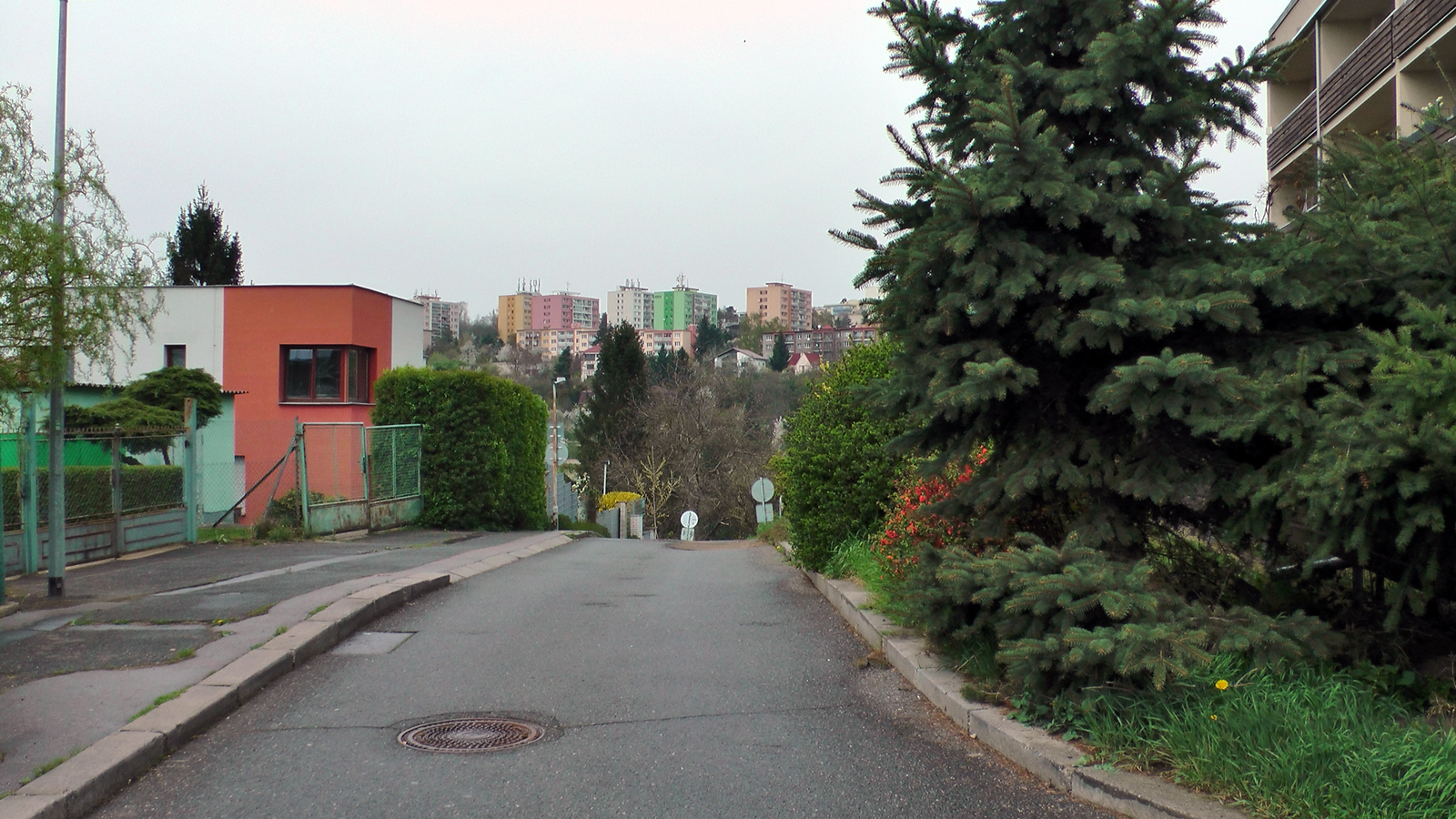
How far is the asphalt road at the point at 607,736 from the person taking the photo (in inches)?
177

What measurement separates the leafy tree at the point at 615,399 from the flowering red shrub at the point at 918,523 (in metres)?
45.9

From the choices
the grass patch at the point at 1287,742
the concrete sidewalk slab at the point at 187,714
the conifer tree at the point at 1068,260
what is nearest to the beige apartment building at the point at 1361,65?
the conifer tree at the point at 1068,260

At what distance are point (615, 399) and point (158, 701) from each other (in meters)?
50.0

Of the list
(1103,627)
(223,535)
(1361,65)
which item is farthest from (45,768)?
(1361,65)

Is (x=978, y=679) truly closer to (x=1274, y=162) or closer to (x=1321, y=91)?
(x=1321, y=91)

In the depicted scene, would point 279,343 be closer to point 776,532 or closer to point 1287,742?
point 776,532

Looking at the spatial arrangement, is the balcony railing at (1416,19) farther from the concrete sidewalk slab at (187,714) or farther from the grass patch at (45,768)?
the grass patch at (45,768)

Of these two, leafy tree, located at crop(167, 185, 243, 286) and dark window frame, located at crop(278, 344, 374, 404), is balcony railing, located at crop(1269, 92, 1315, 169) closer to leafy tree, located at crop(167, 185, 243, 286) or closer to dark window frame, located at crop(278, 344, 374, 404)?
dark window frame, located at crop(278, 344, 374, 404)

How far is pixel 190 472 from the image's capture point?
15477 mm

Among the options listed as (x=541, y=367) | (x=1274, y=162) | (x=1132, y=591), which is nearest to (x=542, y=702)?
(x=1132, y=591)

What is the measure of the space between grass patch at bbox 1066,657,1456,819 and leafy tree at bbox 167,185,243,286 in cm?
4683

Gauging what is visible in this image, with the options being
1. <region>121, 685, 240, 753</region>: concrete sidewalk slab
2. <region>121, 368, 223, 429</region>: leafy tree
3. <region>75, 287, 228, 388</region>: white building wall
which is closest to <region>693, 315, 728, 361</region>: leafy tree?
<region>75, 287, 228, 388</region>: white building wall

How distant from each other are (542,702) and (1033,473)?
3123 millimetres

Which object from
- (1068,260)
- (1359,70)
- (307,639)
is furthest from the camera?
(1359,70)
